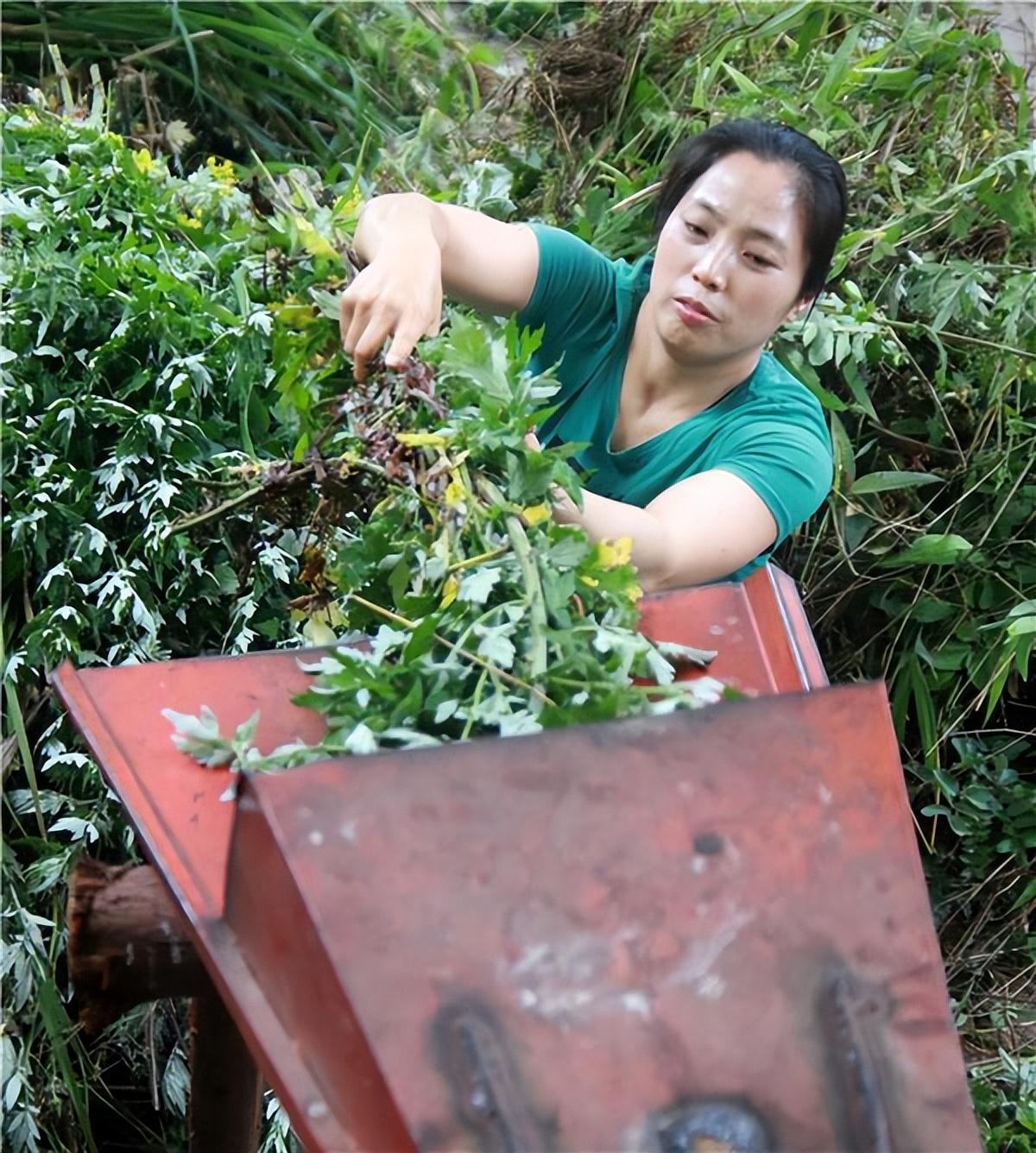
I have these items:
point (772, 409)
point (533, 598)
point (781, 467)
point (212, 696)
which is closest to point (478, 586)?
point (533, 598)

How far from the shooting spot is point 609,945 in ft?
1.97

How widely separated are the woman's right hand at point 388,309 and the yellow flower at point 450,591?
206mm

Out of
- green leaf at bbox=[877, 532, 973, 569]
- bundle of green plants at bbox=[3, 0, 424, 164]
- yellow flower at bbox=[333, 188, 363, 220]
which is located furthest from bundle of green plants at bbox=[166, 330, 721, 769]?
bundle of green plants at bbox=[3, 0, 424, 164]

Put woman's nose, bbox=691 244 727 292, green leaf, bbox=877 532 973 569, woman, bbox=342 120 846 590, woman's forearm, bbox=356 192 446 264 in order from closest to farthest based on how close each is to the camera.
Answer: woman's forearm, bbox=356 192 446 264 < woman, bbox=342 120 846 590 < woman's nose, bbox=691 244 727 292 < green leaf, bbox=877 532 973 569

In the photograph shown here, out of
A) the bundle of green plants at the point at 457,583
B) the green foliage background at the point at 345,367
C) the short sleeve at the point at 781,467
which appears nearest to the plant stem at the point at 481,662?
→ the bundle of green plants at the point at 457,583

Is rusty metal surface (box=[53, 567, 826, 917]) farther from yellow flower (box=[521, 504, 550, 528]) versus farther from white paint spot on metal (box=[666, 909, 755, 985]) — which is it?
white paint spot on metal (box=[666, 909, 755, 985])

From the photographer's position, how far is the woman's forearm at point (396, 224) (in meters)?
1.17

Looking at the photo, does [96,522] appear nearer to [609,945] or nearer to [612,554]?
[612,554]

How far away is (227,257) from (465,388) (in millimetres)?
1110

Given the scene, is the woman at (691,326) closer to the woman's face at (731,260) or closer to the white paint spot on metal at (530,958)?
the woman's face at (731,260)

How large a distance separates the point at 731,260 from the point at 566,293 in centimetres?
26

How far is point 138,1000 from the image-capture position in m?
0.93

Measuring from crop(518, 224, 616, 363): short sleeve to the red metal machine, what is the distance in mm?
1020

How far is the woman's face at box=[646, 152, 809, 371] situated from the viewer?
Answer: 1.44 m
